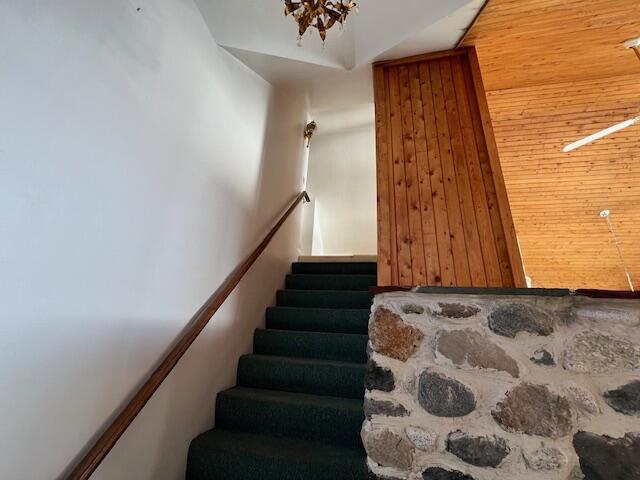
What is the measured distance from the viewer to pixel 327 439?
1.51 meters

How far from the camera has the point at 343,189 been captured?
5.02m

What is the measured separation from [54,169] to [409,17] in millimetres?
2331

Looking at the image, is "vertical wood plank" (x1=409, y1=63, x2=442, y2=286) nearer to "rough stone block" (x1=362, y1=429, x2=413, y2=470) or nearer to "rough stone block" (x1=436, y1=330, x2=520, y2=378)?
"rough stone block" (x1=436, y1=330, x2=520, y2=378)

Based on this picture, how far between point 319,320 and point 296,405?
2.55ft

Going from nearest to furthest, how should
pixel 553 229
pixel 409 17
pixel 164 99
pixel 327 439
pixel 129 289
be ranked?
pixel 129 289 → pixel 164 99 → pixel 327 439 → pixel 409 17 → pixel 553 229

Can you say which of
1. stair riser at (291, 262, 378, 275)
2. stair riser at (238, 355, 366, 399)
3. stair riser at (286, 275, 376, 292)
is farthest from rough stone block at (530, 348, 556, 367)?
stair riser at (291, 262, 378, 275)

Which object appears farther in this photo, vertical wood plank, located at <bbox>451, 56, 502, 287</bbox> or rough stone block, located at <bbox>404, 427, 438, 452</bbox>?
vertical wood plank, located at <bbox>451, 56, 502, 287</bbox>

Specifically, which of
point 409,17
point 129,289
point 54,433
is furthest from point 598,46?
point 54,433

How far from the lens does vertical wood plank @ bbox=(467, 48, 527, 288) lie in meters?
1.77

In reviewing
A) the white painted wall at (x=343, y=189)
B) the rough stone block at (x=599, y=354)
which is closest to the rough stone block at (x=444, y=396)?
the rough stone block at (x=599, y=354)

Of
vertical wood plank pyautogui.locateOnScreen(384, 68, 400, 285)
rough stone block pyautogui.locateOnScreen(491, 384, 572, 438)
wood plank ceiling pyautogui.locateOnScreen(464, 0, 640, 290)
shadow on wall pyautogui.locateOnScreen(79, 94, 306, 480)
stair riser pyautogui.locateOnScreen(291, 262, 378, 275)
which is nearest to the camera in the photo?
rough stone block pyautogui.locateOnScreen(491, 384, 572, 438)

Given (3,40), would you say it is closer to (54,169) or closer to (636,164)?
(54,169)

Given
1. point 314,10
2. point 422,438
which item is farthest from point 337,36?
point 422,438

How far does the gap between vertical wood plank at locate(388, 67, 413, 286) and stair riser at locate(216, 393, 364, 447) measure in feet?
2.89
